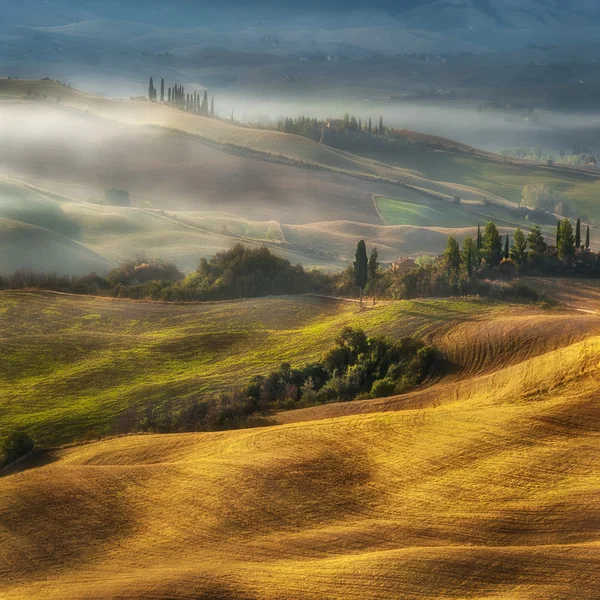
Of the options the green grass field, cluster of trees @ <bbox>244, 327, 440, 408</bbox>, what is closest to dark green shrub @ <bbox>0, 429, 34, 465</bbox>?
cluster of trees @ <bbox>244, 327, 440, 408</bbox>

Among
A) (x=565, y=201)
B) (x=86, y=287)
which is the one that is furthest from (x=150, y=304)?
(x=565, y=201)

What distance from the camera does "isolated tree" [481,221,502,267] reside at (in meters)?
72.0

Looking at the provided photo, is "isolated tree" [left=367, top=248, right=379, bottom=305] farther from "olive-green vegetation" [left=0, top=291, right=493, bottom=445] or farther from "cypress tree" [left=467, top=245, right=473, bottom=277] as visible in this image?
"cypress tree" [left=467, top=245, right=473, bottom=277]

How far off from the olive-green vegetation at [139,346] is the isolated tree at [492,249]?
10.1m

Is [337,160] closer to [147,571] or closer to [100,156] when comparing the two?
[100,156]

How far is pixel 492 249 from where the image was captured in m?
72.6

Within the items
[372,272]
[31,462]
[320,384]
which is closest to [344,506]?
[31,462]

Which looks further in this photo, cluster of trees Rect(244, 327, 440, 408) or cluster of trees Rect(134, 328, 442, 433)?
cluster of trees Rect(244, 327, 440, 408)

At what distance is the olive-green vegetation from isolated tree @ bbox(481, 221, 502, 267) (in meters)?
10.1

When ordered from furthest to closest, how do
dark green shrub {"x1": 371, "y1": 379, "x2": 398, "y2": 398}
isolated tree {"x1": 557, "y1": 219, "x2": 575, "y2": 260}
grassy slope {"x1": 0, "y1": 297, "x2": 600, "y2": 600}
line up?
isolated tree {"x1": 557, "y1": 219, "x2": 575, "y2": 260}
dark green shrub {"x1": 371, "y1": 379, "x2": 398, "y2": 398}
grassy slope {"x1": 0, "y1": 297, "x2": 600, "y2": 600}

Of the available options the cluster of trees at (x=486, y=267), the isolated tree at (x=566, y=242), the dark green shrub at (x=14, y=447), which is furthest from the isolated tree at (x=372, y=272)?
the dark green shrub at (x=14, y=447)

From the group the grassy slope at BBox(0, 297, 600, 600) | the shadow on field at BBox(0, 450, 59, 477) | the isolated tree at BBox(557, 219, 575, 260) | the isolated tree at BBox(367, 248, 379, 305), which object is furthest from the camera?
the isolated tree at BBox(557, 219, 575, 260)

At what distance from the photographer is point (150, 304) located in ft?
227

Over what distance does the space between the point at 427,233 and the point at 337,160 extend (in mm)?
65046
